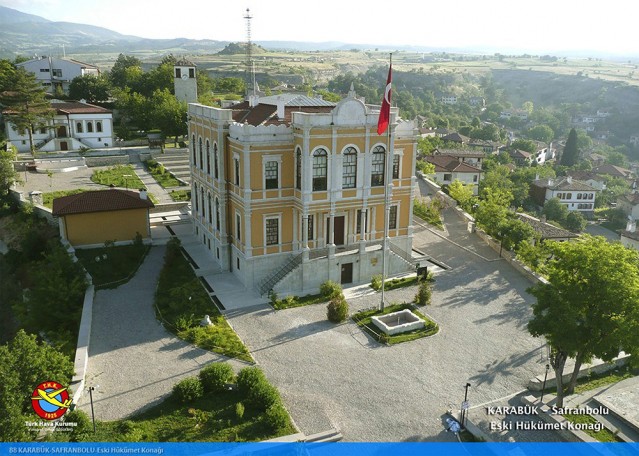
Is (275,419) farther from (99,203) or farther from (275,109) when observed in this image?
(99,203)

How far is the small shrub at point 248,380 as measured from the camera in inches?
785

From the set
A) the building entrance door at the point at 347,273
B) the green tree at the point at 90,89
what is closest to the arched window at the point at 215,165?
the building entrance door at the point at 347,273

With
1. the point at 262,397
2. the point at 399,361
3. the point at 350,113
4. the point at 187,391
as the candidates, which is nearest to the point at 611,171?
the point at 350,113

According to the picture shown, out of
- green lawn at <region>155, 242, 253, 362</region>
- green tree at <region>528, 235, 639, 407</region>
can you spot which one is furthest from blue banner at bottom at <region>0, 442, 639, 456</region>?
green lawn at <region>155, 242, 253, 362</region>

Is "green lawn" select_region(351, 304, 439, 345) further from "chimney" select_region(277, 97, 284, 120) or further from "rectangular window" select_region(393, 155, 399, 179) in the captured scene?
"chimney" select_region(277, 97, 284, 120)

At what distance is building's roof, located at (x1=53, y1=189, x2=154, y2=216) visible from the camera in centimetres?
3416

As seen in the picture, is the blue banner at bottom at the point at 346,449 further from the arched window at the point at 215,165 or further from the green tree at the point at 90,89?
the green tree at the point at 90,89

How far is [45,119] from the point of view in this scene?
6075 cm

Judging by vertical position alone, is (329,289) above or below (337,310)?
below

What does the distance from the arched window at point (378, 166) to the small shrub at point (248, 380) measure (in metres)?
14.6

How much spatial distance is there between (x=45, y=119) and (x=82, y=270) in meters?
38.2

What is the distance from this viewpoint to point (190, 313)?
86.6 ft

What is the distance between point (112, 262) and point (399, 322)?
1778 cm

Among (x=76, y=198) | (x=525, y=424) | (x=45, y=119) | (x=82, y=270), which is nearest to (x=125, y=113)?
(x=45, y=119)
